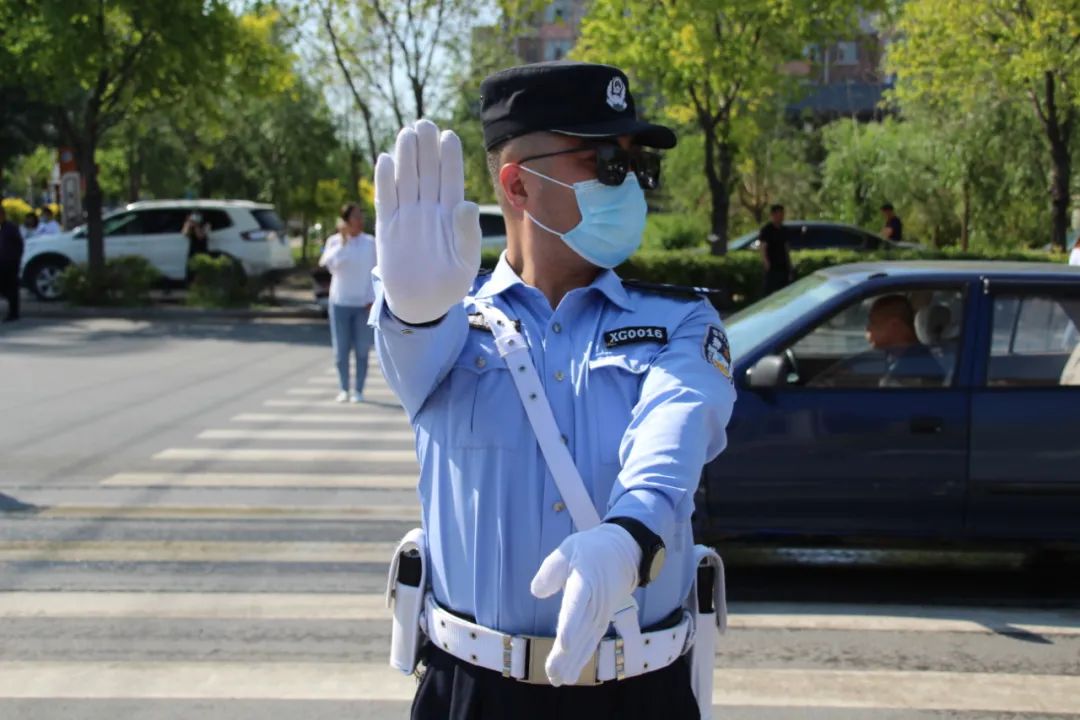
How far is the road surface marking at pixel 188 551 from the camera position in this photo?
6.92m

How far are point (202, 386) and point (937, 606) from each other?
30.2ft

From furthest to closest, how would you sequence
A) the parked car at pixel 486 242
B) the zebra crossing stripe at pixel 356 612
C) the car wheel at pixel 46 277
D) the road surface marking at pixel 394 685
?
the car wheel at pixel 46 277 → the parked car at pixel 486 242 → the zebra crossing stripe at pixel 356 612 → the road surface marking at pixel 394 685

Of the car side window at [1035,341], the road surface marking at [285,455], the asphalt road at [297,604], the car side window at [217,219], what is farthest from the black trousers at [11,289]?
the car side window at [1035,341]

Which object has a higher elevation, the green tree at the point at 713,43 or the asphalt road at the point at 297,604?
the green tree at the point at 713,43

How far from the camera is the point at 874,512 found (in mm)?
6273

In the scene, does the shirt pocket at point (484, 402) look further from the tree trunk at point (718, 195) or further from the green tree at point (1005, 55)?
the tree trunk at point (718, 195)

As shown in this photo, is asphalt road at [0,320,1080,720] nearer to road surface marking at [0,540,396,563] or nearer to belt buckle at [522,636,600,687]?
road surface marking at [0,540,396,563]

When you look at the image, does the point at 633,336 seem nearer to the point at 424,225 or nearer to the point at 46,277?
the point at 424,225

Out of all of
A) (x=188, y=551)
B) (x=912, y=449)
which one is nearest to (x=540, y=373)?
(x=912, y=449)

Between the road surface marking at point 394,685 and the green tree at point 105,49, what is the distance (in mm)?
17401

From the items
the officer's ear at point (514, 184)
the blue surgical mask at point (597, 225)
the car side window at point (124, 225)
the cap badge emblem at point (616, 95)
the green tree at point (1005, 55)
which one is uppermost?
the green tree at point (1005, 55)

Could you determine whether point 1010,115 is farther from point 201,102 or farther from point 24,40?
point 24,40

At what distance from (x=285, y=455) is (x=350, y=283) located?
8.63 ft

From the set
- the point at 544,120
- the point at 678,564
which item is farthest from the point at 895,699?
the point at 544,120
